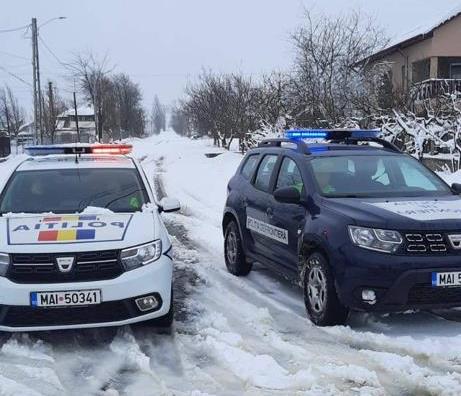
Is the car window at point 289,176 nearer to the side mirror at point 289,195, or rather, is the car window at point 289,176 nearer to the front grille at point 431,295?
the side mirror at point 289,195

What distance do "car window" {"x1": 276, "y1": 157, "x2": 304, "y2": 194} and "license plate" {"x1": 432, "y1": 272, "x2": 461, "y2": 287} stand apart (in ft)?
5.52

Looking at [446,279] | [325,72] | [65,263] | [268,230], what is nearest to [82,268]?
[65,263]

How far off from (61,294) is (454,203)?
Answer: 3512mm

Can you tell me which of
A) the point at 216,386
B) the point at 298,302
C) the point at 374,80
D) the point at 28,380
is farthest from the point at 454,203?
the point at 374,80

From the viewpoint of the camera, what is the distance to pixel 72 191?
247 inches

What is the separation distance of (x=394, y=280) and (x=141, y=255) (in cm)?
207

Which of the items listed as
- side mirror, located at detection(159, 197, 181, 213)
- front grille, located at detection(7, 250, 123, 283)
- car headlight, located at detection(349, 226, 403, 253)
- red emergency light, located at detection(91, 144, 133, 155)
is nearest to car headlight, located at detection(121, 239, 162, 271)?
front grille, located at detection(7, 250, 123, 283)

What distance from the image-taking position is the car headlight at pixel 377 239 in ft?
16.5

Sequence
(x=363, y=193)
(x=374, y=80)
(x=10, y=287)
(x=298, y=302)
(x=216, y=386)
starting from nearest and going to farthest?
(x=216, y=386)
(x=10, y=287)
(x=363, y=193)
(x=298, y=302)
(x=374, y=80)

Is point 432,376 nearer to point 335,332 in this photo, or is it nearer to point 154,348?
point 335,332

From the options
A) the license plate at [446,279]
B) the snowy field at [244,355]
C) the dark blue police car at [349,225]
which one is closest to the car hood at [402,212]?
the dark blue police car at [349,225]

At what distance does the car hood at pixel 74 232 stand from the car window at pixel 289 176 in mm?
1566

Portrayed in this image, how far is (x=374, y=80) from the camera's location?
78.8 feet

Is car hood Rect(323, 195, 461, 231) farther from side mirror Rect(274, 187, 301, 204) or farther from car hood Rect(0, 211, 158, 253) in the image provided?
car hood Rect(0, 211, 158, 253)
